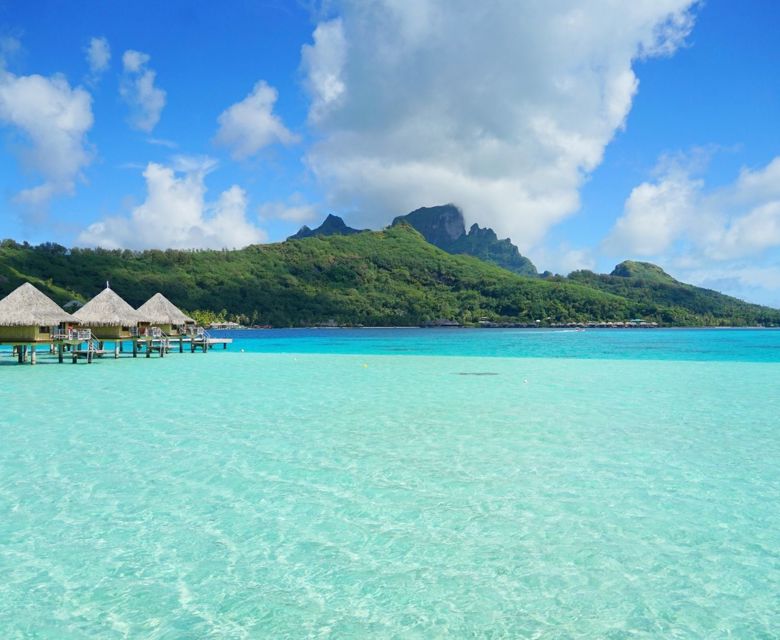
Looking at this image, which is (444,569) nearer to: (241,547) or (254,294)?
(241,547)

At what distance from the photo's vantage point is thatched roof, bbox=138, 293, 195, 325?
3294 cm

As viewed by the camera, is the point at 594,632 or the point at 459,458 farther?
the point at 459,458

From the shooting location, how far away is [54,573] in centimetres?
479

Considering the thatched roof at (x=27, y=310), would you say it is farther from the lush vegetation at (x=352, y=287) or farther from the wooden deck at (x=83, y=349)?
the lush vegetation at (x=352, y=287)

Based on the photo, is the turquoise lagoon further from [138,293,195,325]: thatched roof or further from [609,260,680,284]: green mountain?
[609,260,680,284]: green mountain

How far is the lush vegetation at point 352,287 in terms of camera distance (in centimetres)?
10031

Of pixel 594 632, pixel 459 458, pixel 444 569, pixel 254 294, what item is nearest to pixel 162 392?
pixel 459 458

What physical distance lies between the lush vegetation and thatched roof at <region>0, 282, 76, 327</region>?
6662 centimetres

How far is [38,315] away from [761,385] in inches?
1050

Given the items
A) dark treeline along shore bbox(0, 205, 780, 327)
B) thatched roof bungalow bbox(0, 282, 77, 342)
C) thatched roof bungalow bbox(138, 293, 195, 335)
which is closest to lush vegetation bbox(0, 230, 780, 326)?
dark treeline along shore bbox(0, 205, 780, 327)

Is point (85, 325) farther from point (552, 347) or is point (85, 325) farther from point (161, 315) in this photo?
point (552, 347)

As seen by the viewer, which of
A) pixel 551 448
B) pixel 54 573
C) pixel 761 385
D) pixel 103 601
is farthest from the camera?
pixel 761 385

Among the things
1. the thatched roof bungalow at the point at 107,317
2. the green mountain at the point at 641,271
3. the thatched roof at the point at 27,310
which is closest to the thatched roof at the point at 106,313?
the thatched roof bungalow at the point at 107,317

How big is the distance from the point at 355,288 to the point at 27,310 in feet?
349
